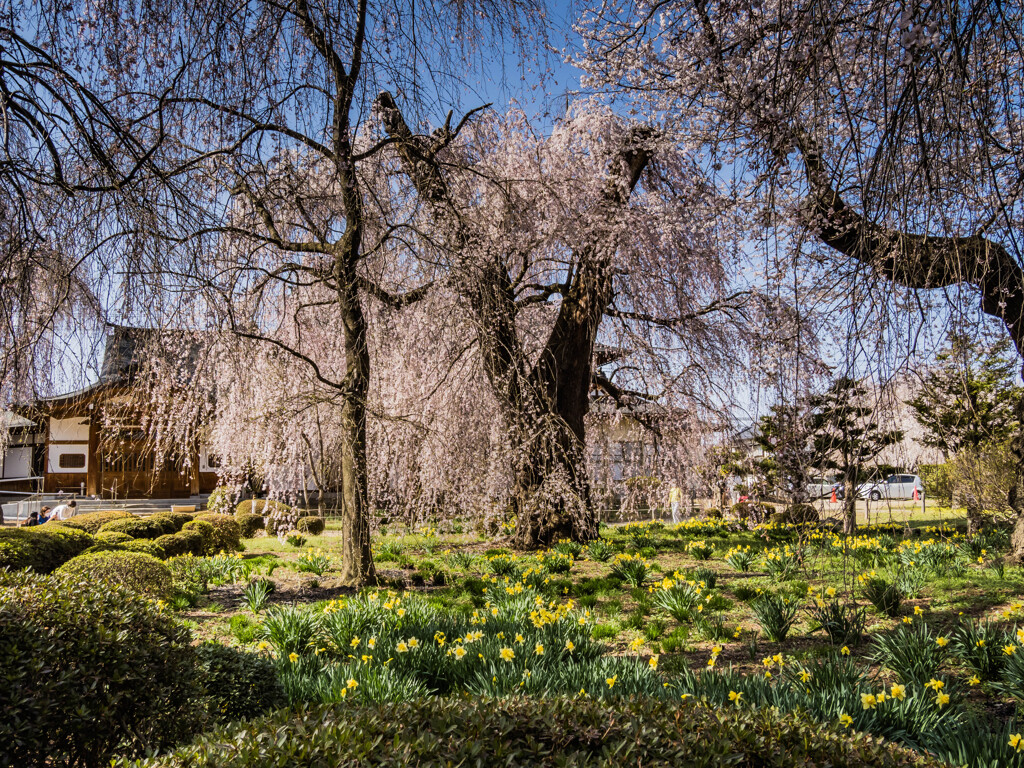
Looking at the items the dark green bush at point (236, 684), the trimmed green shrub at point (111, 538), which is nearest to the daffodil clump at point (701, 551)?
the dark green bush at point (236, 684)

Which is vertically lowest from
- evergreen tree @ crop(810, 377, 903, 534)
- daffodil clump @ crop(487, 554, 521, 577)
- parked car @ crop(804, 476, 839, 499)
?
daffodil clump @ crop(487, 554, 521, 577)

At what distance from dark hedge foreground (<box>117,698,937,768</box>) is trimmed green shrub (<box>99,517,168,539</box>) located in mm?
9886

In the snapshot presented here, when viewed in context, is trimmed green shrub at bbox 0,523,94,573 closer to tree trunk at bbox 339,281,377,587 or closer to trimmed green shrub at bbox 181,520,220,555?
trimmed green shrub at bbox 181,520,220,555

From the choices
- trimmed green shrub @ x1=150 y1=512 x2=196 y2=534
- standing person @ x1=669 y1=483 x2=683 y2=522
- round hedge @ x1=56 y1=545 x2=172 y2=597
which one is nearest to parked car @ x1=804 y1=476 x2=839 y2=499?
round hedge @ x1=56 y1=545 x2=172 y2=597

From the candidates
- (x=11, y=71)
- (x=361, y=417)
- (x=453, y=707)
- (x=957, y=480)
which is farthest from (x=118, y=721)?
(x=957, y=480)

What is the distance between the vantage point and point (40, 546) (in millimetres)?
7805

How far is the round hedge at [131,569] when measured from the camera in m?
5.91

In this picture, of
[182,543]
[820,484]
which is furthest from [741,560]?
[182,543]

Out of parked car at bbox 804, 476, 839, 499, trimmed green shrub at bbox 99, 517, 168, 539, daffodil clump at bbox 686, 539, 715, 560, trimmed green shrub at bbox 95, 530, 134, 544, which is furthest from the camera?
trimmed green shrub at bbox 99, 517, 168, 539

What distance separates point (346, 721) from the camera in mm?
1934

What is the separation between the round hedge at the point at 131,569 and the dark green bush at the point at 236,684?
3.16m

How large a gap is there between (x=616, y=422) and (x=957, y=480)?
17.5 ft

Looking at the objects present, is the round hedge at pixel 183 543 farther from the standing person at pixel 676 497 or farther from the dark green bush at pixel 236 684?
the standing person at pixel 676 497

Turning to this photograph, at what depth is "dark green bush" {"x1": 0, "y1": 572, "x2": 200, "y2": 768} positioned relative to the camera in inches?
92.4
